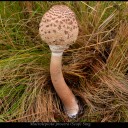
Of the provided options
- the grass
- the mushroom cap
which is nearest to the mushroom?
the mushroom cap

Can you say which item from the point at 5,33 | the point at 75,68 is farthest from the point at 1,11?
the point at 75,68

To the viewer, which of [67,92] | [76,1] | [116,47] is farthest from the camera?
[76,1]

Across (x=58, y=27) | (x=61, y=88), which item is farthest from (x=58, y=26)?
(x=61, y=88)

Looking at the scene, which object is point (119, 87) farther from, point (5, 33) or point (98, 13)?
point (5, 33)

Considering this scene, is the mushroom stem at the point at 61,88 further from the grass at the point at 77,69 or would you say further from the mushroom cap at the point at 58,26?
the mushroom cap at the point at 58,26

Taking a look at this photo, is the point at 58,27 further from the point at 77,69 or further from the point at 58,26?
the point at 77,69

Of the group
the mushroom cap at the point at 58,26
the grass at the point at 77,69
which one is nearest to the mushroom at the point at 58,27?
the mushroom cap at the point at 58,26
